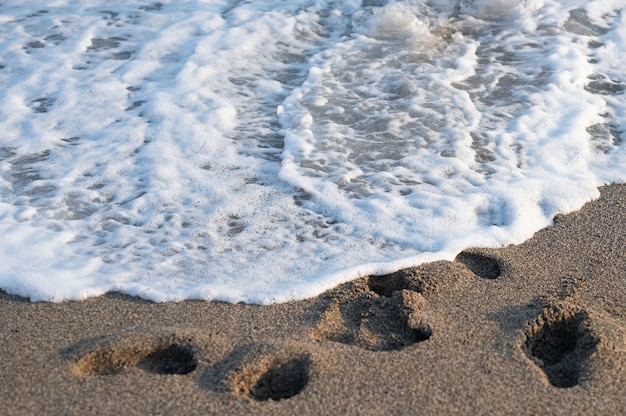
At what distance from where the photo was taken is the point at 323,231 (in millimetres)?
3137

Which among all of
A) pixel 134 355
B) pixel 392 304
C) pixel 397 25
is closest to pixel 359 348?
pixel 392 304

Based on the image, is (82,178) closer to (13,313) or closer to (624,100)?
(13,313)

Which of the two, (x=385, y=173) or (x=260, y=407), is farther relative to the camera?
(x=385, y=173)

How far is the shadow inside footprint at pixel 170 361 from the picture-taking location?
2.39m

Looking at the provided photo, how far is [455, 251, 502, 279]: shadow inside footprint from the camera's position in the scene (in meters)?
2.91

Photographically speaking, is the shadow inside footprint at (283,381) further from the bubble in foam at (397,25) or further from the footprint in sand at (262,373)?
the bubble in foam at (397,25)

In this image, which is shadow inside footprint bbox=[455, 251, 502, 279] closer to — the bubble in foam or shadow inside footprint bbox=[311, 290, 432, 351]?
shadow inside footprint bbox=[311, 290, 432, 351]

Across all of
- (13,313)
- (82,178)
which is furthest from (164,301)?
(82,178)

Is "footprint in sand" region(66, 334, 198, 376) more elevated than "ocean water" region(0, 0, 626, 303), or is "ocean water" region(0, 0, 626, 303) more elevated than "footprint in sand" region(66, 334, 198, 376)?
"footprint in sand" region(66, 334, 198, 376)

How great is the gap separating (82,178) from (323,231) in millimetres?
1298

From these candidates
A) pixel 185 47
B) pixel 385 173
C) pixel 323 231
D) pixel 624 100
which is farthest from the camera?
pixel 185 47

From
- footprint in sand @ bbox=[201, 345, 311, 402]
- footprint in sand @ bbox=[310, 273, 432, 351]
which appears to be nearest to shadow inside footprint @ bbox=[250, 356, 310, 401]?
footprint in sand @ bbox=[201, 345, 311, 402]

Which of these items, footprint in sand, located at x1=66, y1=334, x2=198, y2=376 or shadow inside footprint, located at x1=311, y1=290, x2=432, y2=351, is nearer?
footprint in sand, located at x1=66, y1=334, x2=198, y2=376

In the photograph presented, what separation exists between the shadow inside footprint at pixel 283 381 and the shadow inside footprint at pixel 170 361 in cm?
23
